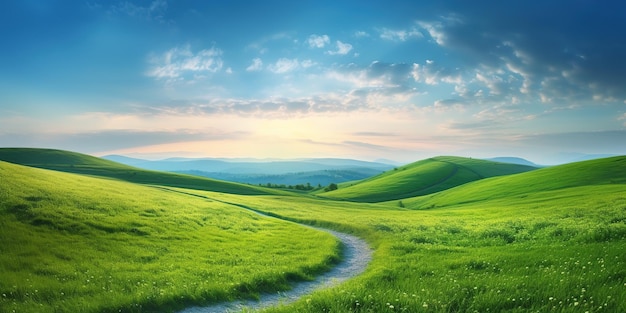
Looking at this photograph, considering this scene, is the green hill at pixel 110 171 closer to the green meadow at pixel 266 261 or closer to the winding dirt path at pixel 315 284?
the green meadow at pixel 266 261

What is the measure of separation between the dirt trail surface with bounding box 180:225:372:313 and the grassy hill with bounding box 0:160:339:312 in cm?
62

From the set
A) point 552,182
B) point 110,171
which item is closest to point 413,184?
point 552,182

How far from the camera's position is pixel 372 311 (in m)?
9.62

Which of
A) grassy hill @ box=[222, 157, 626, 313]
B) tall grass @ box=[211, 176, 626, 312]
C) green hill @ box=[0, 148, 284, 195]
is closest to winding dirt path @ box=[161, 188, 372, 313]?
grassy hill @ box=[222, 157, 626, 313]

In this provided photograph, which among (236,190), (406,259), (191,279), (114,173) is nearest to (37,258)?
(191,279)

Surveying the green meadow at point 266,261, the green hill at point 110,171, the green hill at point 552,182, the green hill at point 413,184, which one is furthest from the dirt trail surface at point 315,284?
the green hill at point 413,184

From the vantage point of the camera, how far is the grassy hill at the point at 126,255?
43.5 ft

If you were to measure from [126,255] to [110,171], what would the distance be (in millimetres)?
114449

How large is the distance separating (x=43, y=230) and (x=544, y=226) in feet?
112

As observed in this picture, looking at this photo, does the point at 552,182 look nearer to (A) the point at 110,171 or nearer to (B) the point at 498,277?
(B) the point at 498,277

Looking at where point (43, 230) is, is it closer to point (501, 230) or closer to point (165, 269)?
point (165, 269)

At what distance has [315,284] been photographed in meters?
16.5

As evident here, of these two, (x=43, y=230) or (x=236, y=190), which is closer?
(x=43, y=230)

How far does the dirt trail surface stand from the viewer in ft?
42.9
